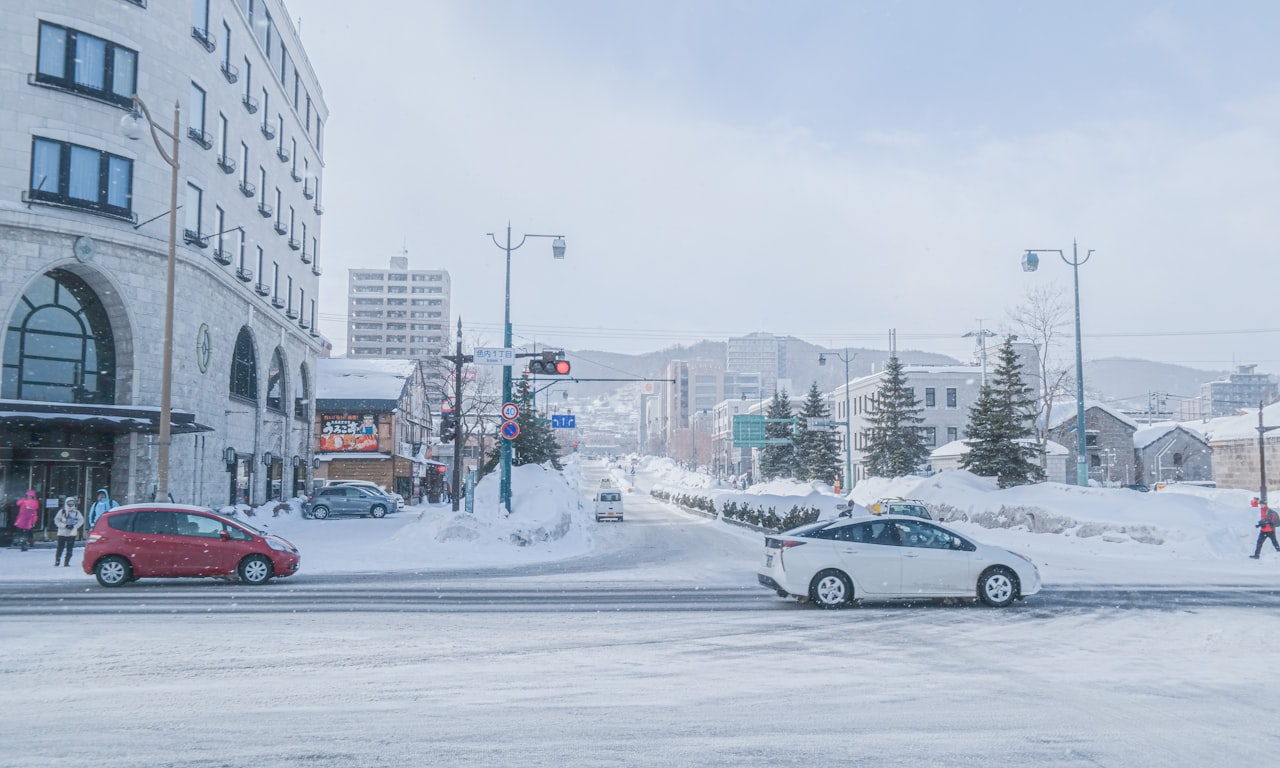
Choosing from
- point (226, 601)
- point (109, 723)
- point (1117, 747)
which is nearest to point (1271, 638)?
point (1117, 747)

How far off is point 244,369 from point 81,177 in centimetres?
1258

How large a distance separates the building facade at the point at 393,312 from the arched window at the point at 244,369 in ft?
420

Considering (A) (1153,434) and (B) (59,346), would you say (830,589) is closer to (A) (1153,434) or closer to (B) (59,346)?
(B) (59,346)

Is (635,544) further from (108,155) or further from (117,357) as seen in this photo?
(108,155)

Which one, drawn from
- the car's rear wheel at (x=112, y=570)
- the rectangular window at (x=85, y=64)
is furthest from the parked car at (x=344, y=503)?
the car's rear wheel at (x=112, y=570)

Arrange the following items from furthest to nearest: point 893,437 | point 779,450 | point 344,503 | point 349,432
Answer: point 779,450, point 893,437, point 349,432, point 344,503

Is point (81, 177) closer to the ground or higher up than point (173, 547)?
higher up

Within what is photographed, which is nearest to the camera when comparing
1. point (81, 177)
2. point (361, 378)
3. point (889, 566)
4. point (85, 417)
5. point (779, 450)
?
point (889, 566)

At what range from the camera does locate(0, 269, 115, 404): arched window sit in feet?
90.5

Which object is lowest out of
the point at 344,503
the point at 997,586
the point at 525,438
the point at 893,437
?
the point at 344,503

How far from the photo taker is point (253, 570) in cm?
1805

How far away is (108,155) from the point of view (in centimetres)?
2883

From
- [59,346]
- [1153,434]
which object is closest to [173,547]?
[59,346]

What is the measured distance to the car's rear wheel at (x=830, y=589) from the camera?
1419cm
